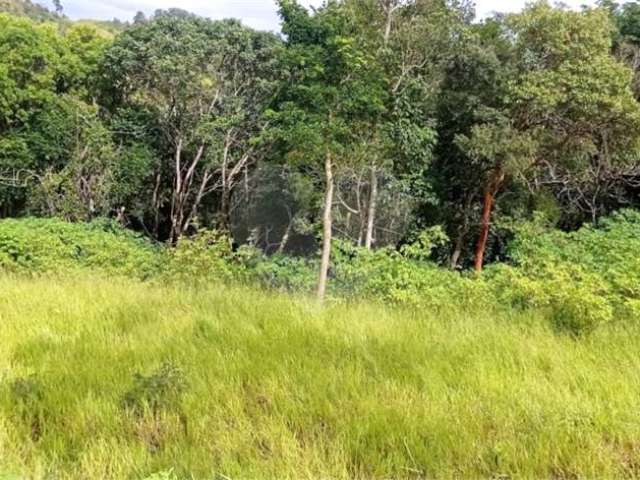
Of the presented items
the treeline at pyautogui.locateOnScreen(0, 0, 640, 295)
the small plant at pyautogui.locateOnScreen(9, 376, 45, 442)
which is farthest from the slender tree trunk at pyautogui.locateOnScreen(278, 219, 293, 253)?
the small plant at pyautogui.locateOnScreen(9, 376, 45, 442)

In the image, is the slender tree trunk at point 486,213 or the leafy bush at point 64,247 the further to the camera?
the slender tree trunk at point 486,213

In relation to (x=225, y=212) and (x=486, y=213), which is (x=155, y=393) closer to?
(x=486, y=213)

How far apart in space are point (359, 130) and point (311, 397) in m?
5.48

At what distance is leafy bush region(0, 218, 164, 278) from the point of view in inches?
512

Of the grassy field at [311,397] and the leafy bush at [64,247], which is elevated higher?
the grassy field at [311,397]

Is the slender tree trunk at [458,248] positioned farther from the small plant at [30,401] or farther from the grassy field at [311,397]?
the small plant at [30,401]

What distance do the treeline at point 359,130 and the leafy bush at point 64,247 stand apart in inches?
99.7

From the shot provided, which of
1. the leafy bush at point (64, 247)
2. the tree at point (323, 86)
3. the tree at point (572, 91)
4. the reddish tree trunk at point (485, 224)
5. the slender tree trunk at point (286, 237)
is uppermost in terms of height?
the tree at point (572, 91)

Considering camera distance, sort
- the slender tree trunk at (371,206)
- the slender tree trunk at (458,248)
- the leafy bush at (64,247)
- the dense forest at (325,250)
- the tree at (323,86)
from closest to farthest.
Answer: the dense forest at (325,250)
the tree at (323,86)
the leafy bush at (64,247)
the slender tree trunk at (371,206)
the slender tree trunk at (458,248)

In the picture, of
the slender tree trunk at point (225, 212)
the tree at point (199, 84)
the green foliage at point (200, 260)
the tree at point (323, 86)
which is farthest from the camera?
the slender tree trunk at point (225, 212)

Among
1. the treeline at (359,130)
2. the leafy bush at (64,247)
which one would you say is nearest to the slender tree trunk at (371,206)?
the treeline at (359,130)

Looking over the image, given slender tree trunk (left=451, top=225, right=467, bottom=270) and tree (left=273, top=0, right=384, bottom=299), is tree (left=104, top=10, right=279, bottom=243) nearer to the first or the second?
slender tree trunk (left=451, top=225, right=467, bottom=270)

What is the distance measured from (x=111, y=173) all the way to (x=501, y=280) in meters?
15.4

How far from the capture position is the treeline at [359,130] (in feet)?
42.7
